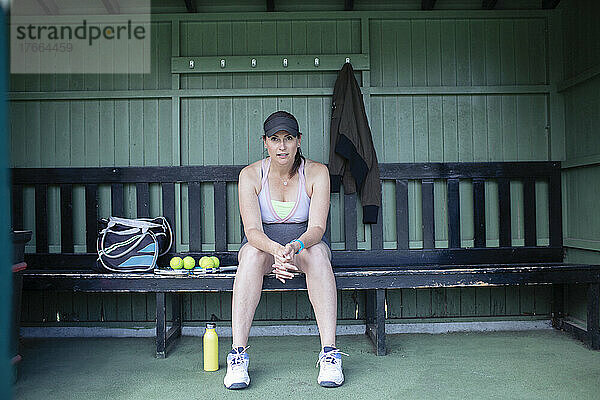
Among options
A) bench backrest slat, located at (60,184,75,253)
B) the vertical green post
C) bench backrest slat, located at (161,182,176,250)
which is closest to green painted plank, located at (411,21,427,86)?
bench backrest slat, located at (161,182,176,250)

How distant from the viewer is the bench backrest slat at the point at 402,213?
4020 mm

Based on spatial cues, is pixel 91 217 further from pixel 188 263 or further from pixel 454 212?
pixel 454 212

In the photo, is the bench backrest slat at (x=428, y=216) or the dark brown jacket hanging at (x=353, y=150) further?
the bench backrest slat at (x=428, y=216)

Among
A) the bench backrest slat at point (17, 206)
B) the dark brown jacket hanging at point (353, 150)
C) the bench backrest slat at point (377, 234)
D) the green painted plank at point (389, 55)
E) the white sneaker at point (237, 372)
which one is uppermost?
the green painted plank at point (389, 55)

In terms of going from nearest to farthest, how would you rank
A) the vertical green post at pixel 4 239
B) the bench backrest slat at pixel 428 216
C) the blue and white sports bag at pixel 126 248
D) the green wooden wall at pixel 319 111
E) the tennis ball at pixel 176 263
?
1. the vertical green post at pixel 4 239
2. the blue and white sports bag at pixel 126 248
3. the tennis ball at pixel 176 263
4. the bench backrest slat at pixel 428 216
5. the green wooden wall at pixel 319 111

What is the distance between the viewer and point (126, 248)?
3.54 meters

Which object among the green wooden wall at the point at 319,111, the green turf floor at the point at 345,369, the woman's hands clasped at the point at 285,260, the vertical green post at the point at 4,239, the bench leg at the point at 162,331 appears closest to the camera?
the vertical green post at the point at 4,239

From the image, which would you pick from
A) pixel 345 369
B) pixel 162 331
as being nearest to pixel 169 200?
pixel 162 331

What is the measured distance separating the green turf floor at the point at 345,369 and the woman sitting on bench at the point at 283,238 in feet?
0.63

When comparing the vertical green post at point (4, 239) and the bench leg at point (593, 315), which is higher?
the vertical green post at point (4, 239)

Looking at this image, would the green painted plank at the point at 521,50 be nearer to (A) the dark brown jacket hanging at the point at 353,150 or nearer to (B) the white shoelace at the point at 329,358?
(A) the dark brown jacket hanging at the point at 353,150

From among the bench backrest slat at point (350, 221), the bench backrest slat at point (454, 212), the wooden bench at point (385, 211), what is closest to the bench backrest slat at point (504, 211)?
the wooden bench at point (385, 211)

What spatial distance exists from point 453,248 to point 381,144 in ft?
2.93

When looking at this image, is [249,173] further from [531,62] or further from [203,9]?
[531,62]
